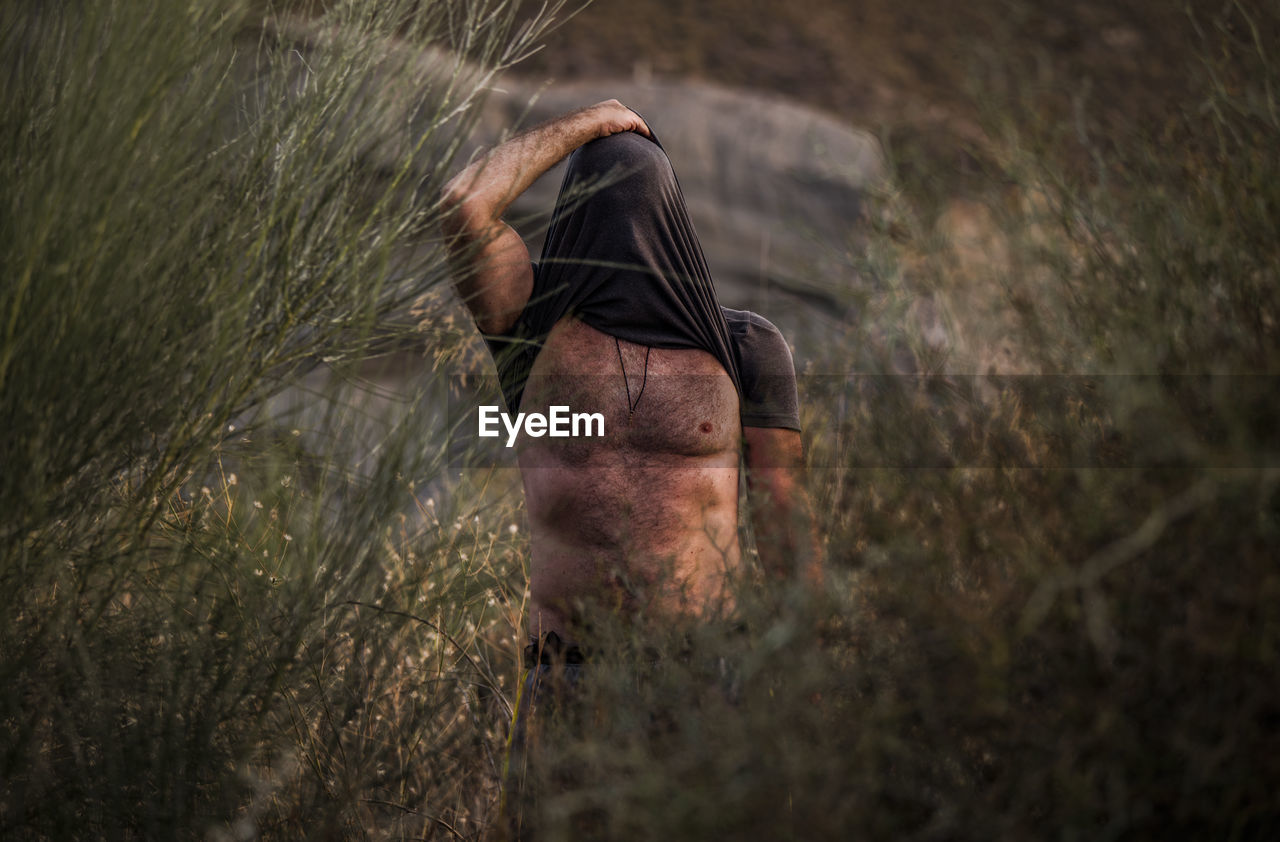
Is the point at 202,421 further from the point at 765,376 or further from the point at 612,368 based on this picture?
the point at 765,376

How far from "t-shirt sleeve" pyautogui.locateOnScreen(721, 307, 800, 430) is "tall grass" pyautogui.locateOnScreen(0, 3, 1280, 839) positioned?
103mm

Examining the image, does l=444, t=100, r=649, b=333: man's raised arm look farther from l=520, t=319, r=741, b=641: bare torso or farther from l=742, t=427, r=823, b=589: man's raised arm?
l=742, t=427, r=823, b=589: man's raised arm

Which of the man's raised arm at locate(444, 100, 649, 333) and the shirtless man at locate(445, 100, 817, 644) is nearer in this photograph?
the man's raised arm at locate(444, 100, 649, 333)

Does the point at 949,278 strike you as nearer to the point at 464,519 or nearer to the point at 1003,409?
the point at 1003,409

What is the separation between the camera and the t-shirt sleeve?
8.30 feet

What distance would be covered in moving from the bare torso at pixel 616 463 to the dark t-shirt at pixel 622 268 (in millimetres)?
38

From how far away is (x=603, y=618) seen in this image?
1.76m

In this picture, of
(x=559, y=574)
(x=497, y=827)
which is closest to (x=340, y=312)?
(x=559, y=574)

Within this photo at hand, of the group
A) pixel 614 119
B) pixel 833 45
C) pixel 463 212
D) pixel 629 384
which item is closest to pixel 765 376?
pixel 629 384

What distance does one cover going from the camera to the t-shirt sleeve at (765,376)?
2.53m

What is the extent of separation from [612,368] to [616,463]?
23 cm

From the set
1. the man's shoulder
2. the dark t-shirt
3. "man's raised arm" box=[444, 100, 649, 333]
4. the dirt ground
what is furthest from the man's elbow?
the dirt ground

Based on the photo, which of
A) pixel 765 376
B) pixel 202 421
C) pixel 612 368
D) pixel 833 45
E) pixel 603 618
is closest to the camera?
pixel 603 618

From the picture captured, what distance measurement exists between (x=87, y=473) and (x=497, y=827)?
3.47 ft
